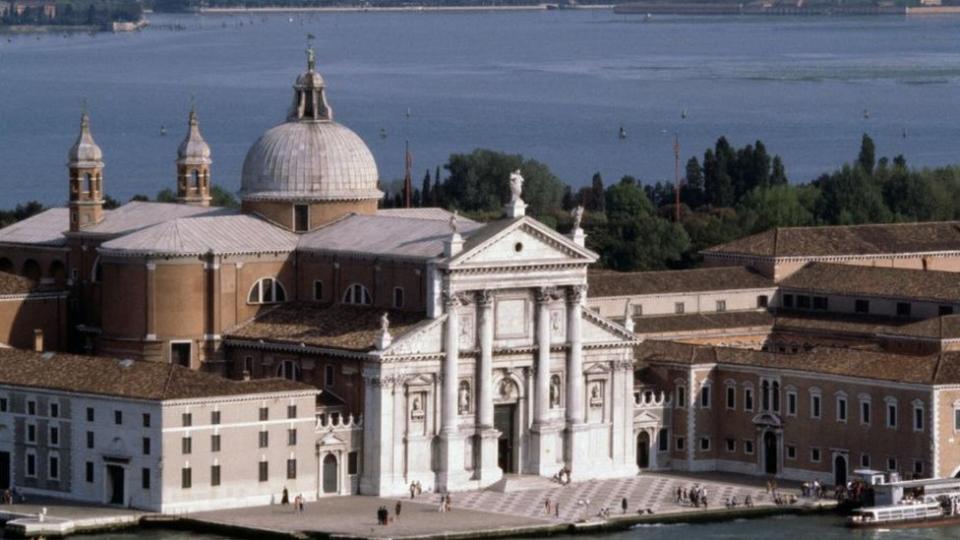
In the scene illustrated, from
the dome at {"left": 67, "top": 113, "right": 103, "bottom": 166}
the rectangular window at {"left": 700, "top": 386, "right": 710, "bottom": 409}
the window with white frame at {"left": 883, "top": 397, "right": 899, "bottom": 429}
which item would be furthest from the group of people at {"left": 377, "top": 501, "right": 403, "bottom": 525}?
the dome at {"left": 67, "top": 113, "right": 103, "bottom": 166}

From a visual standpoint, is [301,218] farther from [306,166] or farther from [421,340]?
[421,340]

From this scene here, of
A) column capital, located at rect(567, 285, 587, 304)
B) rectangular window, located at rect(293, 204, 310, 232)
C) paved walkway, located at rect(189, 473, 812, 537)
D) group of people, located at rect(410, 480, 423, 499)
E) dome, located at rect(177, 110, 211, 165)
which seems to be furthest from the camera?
dome, located at rect(177, 110, 211, 165)

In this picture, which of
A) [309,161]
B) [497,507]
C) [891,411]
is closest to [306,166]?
[309,161]

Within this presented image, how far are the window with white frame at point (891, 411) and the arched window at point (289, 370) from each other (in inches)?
374

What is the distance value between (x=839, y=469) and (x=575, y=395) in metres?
4.49

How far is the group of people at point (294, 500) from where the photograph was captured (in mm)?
54938

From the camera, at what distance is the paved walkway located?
5356 cm

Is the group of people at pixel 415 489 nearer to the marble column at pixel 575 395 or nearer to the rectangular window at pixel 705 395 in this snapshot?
the marble column at pixel 575 395

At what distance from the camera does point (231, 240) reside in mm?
60469

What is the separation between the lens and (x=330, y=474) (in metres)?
56.8

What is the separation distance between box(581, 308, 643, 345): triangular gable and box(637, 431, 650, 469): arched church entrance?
68.7 inches

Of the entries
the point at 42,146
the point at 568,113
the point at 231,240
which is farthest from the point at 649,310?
the point at 568,113

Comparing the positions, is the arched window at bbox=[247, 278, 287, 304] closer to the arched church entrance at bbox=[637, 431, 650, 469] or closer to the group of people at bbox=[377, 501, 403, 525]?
the arched church entrance at bbox=[637, 431, 650, 469]

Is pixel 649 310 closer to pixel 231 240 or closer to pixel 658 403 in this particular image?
pixel 658 403
